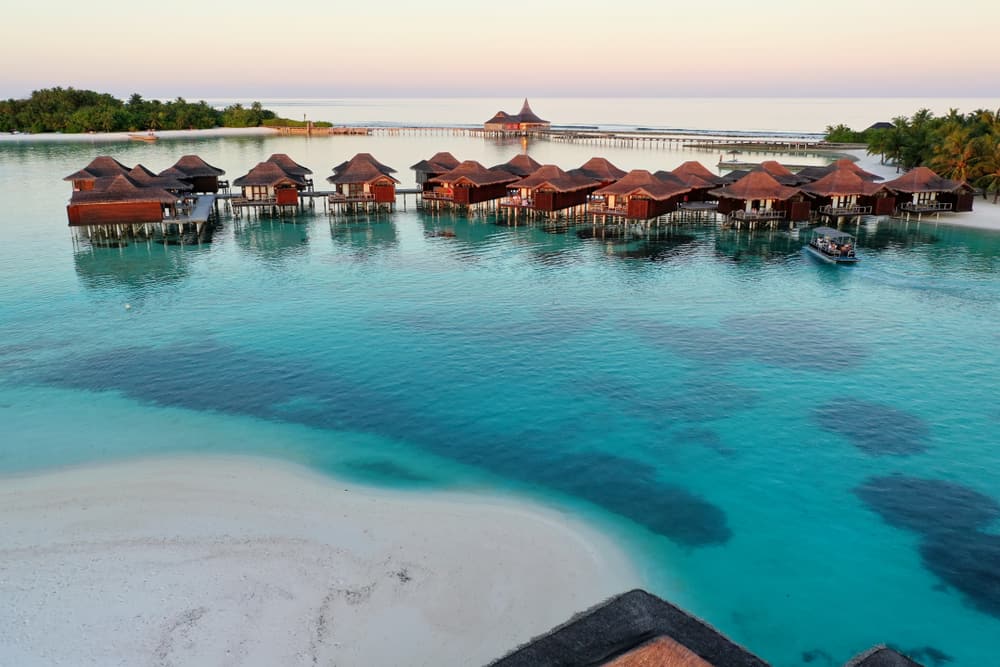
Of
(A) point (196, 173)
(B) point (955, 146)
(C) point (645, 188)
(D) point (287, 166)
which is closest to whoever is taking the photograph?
(C) point (645, 188)

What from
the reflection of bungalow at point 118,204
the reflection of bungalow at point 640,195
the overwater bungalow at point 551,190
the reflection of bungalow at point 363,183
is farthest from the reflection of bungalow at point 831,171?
the reflection of bungalow at point 118,204

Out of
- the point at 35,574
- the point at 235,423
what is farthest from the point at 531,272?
the point at 35,574

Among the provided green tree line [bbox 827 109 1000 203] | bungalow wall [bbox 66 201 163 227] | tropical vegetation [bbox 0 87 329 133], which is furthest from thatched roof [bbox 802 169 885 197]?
tropical vegetation [bbox 0 87 329 133]

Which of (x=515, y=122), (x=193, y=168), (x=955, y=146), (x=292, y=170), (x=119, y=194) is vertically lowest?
(x=119, y=194)

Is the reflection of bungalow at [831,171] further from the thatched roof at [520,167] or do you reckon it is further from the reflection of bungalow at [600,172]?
the thatched roof at [520,167]

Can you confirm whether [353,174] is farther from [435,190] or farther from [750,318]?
[750,318]

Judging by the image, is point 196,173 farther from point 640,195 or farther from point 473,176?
point 640,195

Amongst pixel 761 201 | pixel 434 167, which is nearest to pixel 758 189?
pixel 761 201
